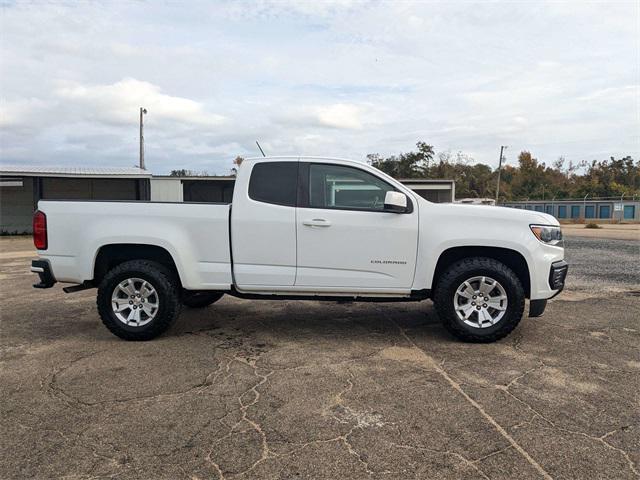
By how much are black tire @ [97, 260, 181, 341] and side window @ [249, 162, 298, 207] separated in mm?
1310

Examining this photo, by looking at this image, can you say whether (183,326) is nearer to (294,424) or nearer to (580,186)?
(294,424)

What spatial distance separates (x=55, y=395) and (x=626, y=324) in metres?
6.15

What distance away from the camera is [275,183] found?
17.1 feet

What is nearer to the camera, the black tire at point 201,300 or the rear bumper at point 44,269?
the rear bumper at point 44,269

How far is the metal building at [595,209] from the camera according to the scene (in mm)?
46500

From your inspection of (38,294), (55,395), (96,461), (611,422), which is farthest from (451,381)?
(38,294)

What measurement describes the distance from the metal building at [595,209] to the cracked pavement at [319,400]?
42129 mm

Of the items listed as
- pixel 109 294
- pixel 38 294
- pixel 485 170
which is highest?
pixel 485 170

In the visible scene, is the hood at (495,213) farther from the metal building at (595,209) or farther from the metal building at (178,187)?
the metal building at (595,209)

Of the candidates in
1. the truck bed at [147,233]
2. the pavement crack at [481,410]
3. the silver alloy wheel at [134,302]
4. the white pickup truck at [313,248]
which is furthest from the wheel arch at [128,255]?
the pavement crack at [481,410]

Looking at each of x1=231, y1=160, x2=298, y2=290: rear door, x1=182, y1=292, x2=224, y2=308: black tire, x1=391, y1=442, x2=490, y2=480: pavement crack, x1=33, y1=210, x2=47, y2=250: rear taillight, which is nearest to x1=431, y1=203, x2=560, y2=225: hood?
x1=231, y1=160, x2=298, y2=290: rear door

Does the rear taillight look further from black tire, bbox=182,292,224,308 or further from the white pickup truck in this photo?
black tire, bbox=182,292,224,308

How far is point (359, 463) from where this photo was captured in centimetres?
280

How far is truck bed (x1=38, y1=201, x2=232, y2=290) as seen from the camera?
5.11 metres
